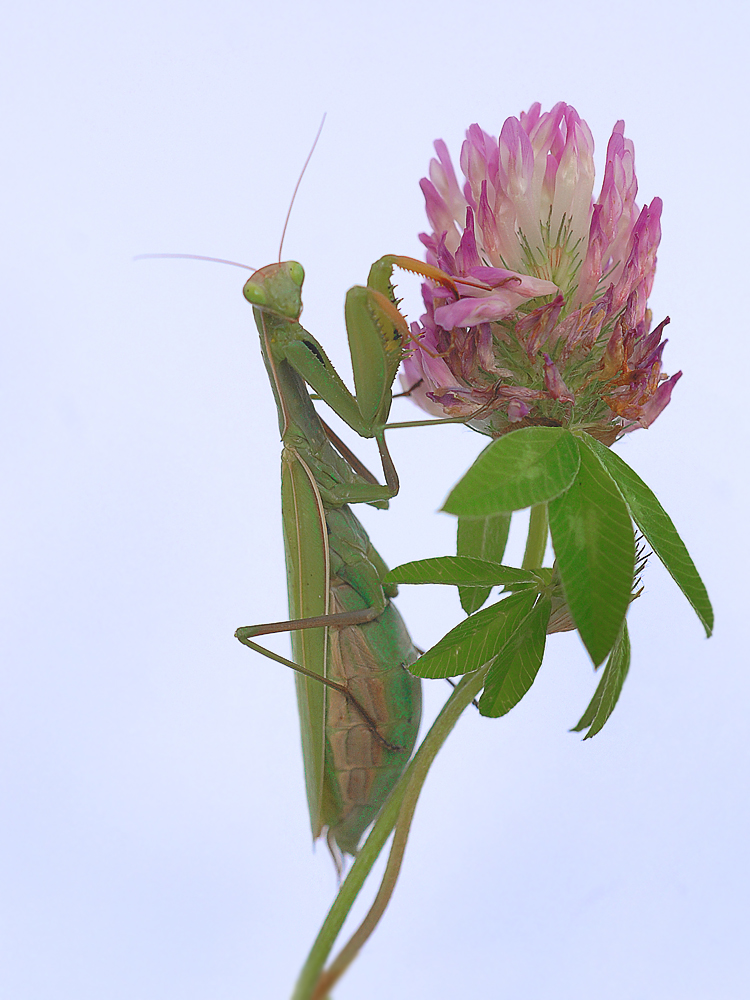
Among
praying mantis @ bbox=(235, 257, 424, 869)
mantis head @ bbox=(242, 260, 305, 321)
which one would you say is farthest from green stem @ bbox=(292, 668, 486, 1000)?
mantis head @ bbox=(242, 260, 305, 321)

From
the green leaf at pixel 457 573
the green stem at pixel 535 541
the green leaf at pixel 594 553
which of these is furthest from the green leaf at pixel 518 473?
the green stem at pixel 535 541

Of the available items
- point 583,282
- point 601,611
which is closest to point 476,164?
point 583,282

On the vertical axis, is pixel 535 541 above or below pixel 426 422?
below

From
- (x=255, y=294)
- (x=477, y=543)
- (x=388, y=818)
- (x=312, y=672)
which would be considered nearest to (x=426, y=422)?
(x=477, y=543)

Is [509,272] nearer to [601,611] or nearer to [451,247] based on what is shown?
[451,247]

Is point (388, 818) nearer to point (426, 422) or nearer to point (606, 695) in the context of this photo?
point (606, 695)

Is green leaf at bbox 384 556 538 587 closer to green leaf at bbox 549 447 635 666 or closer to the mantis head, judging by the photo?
green leaf at bbox 549 447 635 666
